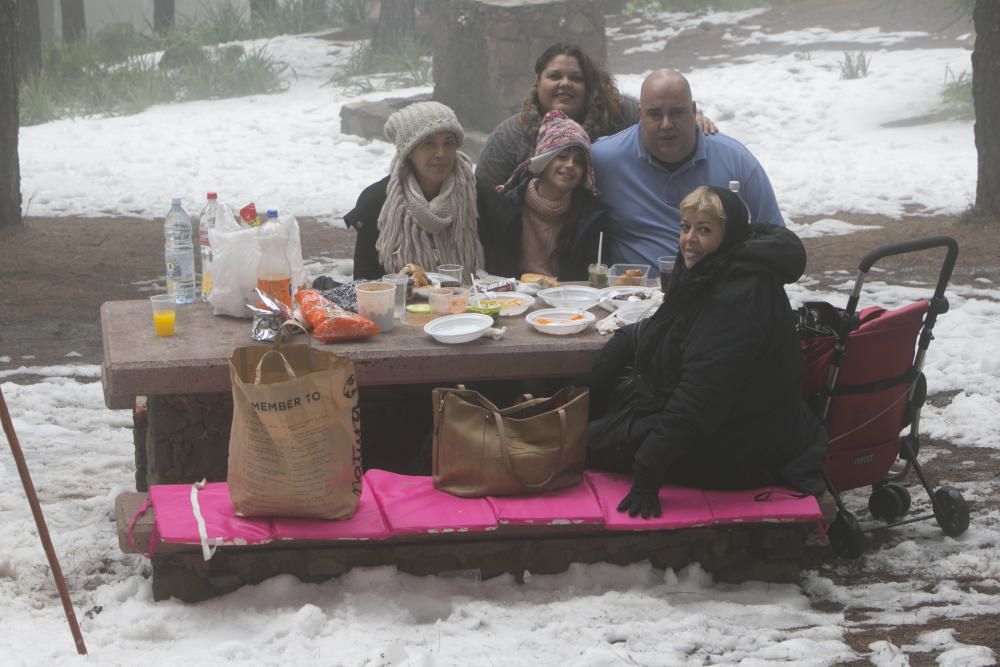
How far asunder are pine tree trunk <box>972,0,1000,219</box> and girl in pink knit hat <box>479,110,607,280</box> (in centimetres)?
612

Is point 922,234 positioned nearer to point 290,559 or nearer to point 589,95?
point 589,95

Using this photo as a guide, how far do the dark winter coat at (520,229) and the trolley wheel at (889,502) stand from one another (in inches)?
69.2

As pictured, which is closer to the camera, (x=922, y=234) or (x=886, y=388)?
(x=886, y=388)

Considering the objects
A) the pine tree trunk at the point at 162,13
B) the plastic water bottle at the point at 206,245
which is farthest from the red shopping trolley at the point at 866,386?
the pine tree trunk at the point at 162,13

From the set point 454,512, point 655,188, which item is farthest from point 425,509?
point 655,188

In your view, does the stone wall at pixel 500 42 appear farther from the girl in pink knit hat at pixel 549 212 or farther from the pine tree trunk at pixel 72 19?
the pine tree trunk at pixel 72 19

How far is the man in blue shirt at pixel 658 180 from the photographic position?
6070 mm

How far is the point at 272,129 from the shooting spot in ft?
57.0

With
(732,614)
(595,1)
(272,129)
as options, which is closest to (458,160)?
(732,614)

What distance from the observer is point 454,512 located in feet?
14.4

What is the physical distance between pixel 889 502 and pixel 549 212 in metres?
2.03

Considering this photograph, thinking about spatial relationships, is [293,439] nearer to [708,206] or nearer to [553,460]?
[553,460]

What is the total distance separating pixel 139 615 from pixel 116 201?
10518 millimetres

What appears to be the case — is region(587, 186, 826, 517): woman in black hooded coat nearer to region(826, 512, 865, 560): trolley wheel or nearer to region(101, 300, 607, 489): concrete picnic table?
region(826, 512, 865, 560): trolley wheel
